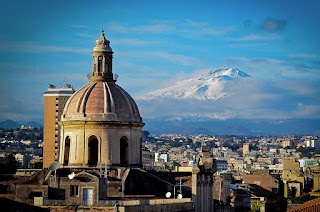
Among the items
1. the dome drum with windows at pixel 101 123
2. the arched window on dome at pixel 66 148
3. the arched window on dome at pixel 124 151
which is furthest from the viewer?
the arched window on dome at pixel 66 148

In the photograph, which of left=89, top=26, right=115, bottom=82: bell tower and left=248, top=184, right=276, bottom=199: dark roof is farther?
left=248, top=184, right=276, bottom=199: dark roof

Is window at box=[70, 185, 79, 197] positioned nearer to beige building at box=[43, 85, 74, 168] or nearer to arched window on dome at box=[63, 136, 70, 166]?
arched window on dome at box=[63, 136, 70, 166]

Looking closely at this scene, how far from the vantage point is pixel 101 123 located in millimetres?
69250

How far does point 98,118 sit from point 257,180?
7566 cm

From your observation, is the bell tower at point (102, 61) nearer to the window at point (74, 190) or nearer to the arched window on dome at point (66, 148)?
the arched window on dome at point (66, 148)

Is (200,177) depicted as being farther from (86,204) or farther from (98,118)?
(86,204)

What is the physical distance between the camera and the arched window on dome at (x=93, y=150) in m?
69.5

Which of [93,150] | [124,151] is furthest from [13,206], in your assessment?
[124,151]

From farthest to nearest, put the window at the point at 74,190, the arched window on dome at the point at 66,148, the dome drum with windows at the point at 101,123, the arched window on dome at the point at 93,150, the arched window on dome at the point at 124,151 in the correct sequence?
the arched window on dome at the point at 66,148 < the arched window on dome at the point at 124,151 < the arched window on dome at the point at 93,150 < the dome drum with windows at the point at 101,123 < the window at the point at 74,190

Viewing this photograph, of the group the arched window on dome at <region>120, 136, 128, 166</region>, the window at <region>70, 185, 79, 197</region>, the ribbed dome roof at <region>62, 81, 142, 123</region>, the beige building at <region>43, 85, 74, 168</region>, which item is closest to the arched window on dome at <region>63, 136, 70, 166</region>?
the ribbed dome roof at <region>62, 81, 142, 123</region>

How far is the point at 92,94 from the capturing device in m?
69.9

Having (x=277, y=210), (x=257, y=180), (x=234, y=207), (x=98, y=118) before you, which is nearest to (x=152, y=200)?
(x=98, y=118)

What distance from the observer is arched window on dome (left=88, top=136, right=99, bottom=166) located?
6950cm

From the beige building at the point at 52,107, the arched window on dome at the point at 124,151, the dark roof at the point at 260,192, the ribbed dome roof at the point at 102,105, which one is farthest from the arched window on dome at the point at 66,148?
the beige building at the point at 52,107
